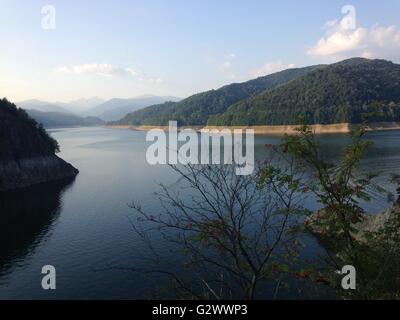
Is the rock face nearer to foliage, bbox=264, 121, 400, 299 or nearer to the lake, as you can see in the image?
the lake

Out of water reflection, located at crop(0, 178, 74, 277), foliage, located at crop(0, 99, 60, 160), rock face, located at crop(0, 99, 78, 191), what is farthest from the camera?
foliage, located at crop(0, 99, 60, 160)

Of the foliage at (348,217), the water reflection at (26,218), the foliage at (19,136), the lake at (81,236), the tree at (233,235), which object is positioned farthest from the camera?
the foliage at (19,136)

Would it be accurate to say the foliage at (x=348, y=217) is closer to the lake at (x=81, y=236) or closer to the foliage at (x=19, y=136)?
the lake at (x=81, y=236)

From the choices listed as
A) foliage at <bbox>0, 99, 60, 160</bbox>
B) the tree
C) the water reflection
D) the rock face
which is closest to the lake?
the water reflection

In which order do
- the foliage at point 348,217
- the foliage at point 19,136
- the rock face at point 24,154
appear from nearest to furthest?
1. the foliage at point 348,217
2. the rock face at point 24,154
3. the foliage at point 19,136

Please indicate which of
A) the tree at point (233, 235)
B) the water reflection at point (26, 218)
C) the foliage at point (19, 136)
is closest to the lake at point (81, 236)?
the water reflection at point (26, 218)

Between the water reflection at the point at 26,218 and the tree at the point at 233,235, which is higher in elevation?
the tree at the point at 233,235

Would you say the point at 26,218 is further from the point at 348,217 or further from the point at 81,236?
the point at 348,217

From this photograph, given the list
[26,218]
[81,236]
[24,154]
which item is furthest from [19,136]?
[81,236]
